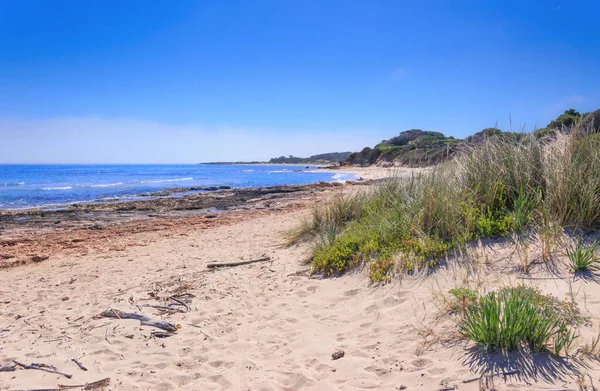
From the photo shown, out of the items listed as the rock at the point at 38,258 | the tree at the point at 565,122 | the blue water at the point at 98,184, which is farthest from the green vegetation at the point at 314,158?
the rock at the point at 38,258

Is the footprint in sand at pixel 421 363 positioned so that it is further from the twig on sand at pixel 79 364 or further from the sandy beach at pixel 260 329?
the twig on sand at pixel 79 364

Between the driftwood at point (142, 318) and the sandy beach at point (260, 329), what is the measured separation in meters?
0.07

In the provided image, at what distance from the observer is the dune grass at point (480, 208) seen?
4.86 meters

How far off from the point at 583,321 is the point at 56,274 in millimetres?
8556

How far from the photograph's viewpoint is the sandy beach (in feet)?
10.0

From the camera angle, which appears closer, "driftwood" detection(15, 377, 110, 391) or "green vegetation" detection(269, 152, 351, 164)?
"driftwood" detection(15, 377, 110, 391)

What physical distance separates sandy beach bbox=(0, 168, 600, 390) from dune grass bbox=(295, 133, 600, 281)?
14.2 inches

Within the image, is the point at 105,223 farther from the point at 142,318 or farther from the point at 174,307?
the point at 142,318

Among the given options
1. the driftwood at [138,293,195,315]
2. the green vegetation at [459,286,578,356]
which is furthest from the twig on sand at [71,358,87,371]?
the green vegetation at [459,286,578,356]

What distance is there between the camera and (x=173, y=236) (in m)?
11.0

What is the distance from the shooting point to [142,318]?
4598mm

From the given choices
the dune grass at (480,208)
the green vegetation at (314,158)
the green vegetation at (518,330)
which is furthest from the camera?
the green vegetation at (314,158)

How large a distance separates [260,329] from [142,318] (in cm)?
159

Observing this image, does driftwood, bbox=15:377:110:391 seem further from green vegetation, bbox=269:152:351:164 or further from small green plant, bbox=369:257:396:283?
green vegetation, bbox=269:152:351:164
